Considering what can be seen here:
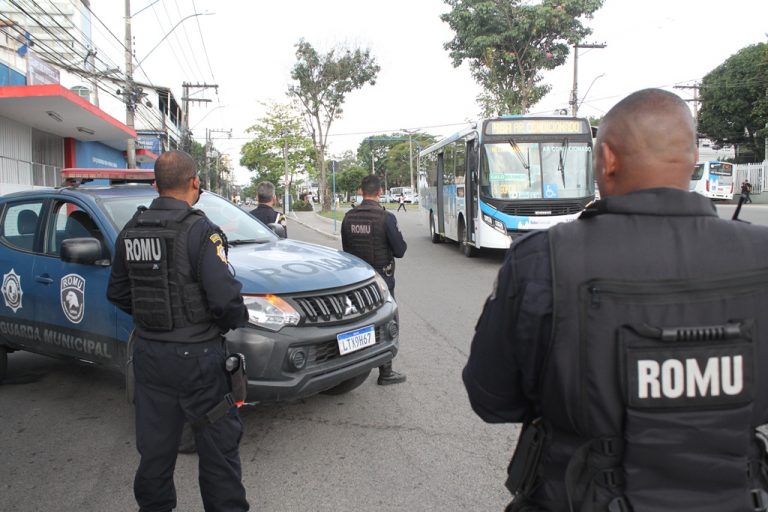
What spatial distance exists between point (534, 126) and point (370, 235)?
25.8 feet

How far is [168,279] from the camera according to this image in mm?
2789

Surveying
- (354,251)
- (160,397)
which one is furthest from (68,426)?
(354,251)

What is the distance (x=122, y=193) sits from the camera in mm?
4746

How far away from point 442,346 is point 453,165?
372 inches

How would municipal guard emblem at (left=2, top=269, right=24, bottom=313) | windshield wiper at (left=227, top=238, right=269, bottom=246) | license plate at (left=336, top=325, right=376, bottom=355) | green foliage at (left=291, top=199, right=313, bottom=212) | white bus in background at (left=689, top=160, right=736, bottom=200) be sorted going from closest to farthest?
license plate at (left=336, top=325, right=376, bottom=355) < windshield wiper at (left=227, top=238, right=269, bottom=246) < municipal guard emblem at (left=2, top=269, right=24, bottom=313) < white bus in background at (left=689, top=160, right=736, bottom=200) < green foliage at (left=291, top=199, right=313, bottom=212)

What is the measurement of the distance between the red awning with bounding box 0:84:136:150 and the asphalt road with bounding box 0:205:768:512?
10994mm

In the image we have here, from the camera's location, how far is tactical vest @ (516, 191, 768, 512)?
134cm

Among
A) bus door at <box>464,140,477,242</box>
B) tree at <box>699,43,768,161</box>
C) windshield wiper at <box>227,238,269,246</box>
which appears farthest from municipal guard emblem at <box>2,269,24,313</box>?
tree at <box>699,43,768,161</box>

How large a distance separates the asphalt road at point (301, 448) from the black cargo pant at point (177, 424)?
0.57 meters

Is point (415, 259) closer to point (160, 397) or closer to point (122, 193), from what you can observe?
point (122, 193)

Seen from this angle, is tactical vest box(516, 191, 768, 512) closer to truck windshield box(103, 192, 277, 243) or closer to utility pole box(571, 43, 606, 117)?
truck windshield box(103, 192, 277, 243)

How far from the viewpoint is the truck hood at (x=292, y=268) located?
3855mm

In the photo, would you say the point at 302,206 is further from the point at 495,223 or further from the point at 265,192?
the point at 265,192

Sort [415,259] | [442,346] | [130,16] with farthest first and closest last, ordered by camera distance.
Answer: [130,16]
[415,259]
[442,346]
